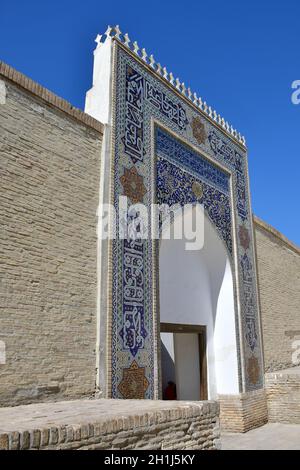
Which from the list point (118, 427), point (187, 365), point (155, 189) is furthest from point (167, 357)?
point (118, 427)

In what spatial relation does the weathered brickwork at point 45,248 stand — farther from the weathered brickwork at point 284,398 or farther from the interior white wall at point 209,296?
the weathered brickwork at point 284,398

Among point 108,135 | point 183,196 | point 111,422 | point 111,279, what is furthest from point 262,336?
point 111,422

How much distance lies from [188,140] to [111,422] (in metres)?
4.37

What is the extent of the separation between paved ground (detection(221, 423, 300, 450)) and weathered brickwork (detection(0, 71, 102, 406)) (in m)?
2.31

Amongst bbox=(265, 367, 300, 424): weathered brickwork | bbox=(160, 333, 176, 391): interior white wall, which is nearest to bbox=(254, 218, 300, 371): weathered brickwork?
bbox=(265, 367, 300, 424): weathered brickwork

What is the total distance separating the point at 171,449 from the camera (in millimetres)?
2992

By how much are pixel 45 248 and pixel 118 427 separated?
5.79 feet

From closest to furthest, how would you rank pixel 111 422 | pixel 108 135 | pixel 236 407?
pixel 111 422
pixel 108 135
pixel 236 407

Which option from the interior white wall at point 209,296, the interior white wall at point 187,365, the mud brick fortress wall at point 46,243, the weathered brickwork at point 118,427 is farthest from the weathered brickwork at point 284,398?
the mud brick fortress wall at point 46,243

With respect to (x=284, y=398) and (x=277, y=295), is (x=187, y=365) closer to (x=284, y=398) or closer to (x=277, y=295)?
(x=284, y=398)

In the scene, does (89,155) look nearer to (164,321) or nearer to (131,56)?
(131,56)

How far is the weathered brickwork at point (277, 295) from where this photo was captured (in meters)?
7.90

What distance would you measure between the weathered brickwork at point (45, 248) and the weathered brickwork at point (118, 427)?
293 mm

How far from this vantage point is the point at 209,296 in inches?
267
